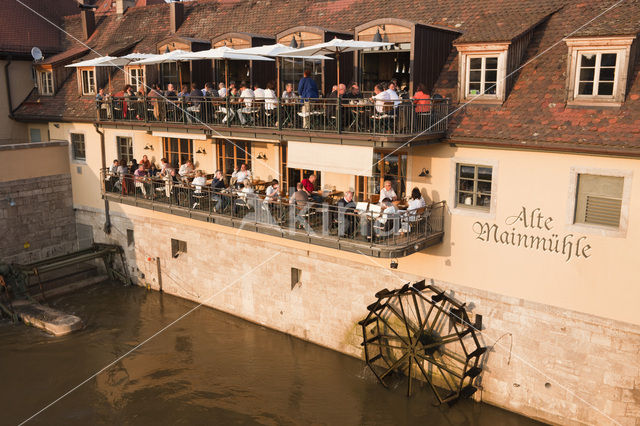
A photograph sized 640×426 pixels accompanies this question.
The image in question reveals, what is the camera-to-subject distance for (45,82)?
92.2 ft

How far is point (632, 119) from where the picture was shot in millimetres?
13680

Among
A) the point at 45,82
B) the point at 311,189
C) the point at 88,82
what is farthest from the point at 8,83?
the point at 311,189

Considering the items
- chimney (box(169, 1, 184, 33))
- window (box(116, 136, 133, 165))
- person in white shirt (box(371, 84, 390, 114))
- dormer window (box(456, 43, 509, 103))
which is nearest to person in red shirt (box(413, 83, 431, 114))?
person in white shirt (box(371, 84, 390, 114))

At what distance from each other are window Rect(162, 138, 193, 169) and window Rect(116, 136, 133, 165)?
192 cm

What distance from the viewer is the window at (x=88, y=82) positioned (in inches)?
1038

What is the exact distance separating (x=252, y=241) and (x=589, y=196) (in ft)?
36.0

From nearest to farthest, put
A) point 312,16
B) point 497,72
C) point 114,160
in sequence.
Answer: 1. point 497,72
2. point 312,16
3. point 114,160

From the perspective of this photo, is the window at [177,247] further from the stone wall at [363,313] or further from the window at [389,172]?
the window at [389,172]

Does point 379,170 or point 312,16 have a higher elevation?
point 312,16

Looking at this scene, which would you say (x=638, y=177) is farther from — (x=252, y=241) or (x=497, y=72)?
(x=252, y=241)

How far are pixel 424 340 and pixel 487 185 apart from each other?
4.79m

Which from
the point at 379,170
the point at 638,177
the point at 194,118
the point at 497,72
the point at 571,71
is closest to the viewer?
the point at 638,177

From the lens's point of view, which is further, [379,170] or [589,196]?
[379,170]

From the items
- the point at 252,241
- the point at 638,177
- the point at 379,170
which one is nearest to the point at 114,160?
the point at 252,241
